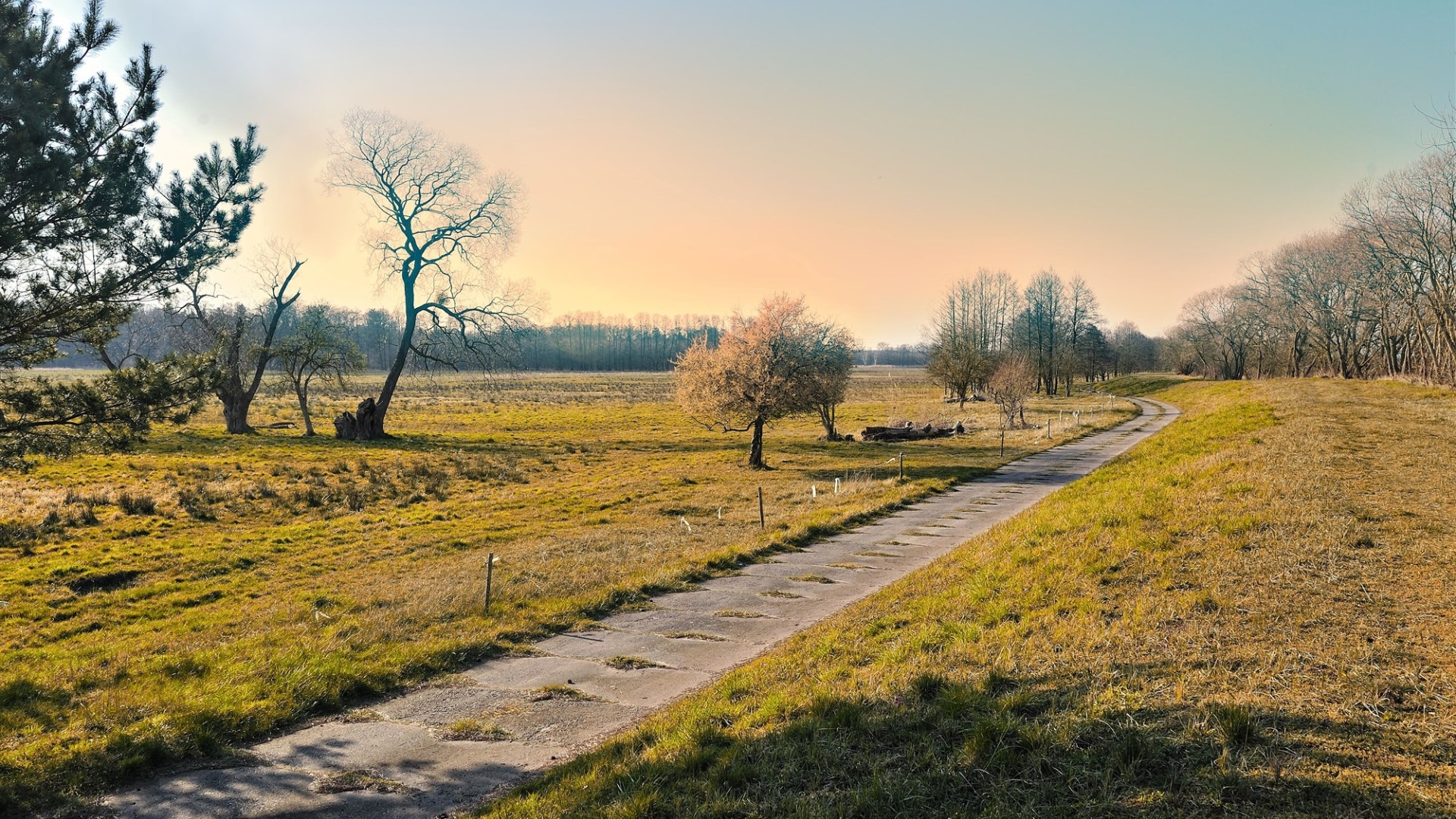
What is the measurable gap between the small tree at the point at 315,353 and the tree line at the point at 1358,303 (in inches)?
2535

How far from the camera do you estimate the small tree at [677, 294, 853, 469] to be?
94.5 feet

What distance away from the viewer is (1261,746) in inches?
177

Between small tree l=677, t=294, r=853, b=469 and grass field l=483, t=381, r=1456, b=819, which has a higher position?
small tree l=677, t=294, r=853, b=469

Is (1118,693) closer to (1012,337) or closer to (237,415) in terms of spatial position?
(237,415)

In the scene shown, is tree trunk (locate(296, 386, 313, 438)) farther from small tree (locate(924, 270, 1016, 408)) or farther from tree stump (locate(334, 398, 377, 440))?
small tree (locate(924, 270, 1016, 408))

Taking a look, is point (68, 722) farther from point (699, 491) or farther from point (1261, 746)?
point (699, 491)

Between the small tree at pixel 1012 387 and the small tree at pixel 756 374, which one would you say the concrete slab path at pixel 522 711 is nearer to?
the small tree at pixel 756 374

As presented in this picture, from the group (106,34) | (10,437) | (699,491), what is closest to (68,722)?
(10,437)

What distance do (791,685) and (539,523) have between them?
1337cm

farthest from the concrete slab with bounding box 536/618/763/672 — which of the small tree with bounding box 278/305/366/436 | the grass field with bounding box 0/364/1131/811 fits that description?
the small tree with bounding box 278/305/366/436

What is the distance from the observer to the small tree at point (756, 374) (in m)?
28.8

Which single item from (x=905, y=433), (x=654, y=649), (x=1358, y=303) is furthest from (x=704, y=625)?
(x=1358, y=303)

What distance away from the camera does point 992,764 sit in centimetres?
484

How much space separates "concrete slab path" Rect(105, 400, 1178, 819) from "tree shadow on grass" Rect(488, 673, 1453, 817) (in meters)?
1.00
